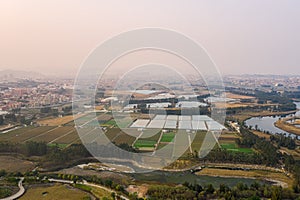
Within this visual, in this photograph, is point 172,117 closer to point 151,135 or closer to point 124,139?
point 151,135

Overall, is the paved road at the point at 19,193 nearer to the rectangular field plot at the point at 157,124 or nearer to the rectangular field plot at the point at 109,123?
the rectangular field plot at the point at 109,123

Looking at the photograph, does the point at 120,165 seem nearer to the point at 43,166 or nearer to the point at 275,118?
the point at 43,166

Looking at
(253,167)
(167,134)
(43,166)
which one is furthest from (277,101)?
(43,166)

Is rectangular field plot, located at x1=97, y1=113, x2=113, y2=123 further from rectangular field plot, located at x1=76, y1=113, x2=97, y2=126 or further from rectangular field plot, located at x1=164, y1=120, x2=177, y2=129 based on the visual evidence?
rectangular field plot, located at x1=164, y1=120, x2=177, y2=129

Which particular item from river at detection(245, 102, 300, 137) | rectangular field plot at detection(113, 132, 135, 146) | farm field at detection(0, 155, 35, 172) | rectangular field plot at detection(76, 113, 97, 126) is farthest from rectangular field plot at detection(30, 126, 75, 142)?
river at detection(245, 102, 300, 137)

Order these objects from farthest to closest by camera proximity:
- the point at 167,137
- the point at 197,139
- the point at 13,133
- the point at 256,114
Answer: the point at 256,114 < the point at 13,133 < the point at 167,137 < the point at 197,139

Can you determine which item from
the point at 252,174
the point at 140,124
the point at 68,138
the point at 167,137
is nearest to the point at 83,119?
the point at 68,138

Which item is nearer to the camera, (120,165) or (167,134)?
(120,165)
